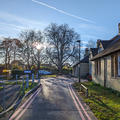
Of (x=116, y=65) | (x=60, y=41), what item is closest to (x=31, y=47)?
(x=60, y=41)

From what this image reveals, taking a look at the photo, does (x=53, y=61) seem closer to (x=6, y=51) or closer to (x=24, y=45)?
(x=24, y=45)

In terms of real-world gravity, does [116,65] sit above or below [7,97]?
above

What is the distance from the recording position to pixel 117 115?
5.96 metres

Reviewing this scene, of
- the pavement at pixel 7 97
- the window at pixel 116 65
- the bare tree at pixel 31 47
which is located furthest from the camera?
the bare tree at pixel 31 47

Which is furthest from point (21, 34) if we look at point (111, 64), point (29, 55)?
point (111, 64)

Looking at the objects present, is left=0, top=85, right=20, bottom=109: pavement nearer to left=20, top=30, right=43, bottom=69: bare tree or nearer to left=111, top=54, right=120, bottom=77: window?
left=111, top=54, right=120, bottom=77: window

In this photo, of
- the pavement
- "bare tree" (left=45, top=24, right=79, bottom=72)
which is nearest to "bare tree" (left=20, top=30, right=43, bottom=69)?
"bare tree" (left=45, top=24, right=79, bottom=72)

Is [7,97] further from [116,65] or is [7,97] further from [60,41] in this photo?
[60,41]

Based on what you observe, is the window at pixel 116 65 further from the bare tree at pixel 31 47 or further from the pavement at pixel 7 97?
the bare tree at pixel 31 47

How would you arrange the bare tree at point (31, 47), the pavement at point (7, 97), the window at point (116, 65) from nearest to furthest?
the pavement at point (7, 97) → the window at point (116, 65) → the bare tree at point (31, 47)

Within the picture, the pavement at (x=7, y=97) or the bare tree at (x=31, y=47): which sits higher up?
the bare tree at (x=31, y=47)

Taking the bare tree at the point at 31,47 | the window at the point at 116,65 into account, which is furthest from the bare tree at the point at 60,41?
the window at the point at 116,65

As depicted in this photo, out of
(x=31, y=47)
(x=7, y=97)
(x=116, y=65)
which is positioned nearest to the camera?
(x=7, y=97)

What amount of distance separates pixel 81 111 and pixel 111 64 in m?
7.71
